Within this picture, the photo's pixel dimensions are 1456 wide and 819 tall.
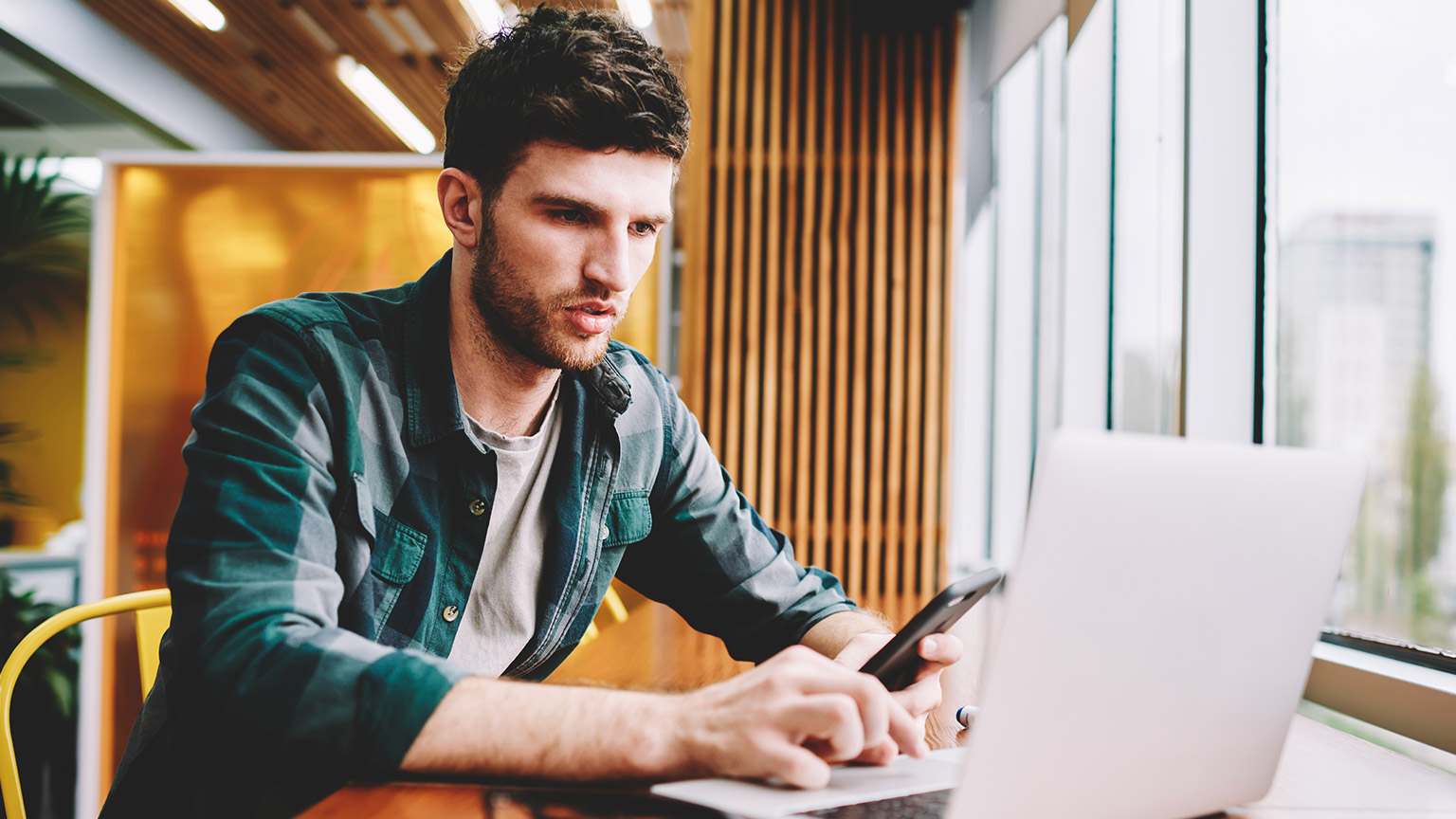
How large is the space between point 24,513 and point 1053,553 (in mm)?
4757

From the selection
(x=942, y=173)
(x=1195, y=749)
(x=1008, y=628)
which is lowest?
(x=1195, y=749)

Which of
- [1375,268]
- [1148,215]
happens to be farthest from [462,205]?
[1148,215]

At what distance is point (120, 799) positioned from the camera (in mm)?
1034

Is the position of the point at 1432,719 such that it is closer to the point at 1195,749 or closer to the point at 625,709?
the point at 1195,749

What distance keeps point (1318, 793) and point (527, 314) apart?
39.9 inches

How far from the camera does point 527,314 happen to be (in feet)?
3.88

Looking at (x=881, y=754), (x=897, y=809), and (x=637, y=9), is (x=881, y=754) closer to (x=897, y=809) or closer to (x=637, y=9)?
(x=897, y=809)

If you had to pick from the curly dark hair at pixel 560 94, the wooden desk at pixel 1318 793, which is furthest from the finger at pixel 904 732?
the curly dark hair at pixel 560 94

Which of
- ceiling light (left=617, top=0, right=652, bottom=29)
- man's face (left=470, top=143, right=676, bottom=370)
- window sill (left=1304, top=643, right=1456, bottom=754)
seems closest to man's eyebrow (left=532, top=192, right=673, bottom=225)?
man's face (left=470, top=143, right=676, bottom=370)

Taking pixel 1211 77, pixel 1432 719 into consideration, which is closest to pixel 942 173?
pixel 1211 77

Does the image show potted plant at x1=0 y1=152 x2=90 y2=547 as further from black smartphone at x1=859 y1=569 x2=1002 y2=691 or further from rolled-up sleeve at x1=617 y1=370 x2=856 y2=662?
Answer: black smartphone at x1=859 y1=569 x2=1002 y2=691

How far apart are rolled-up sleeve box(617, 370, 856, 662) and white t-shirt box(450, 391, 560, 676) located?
0.73 ft

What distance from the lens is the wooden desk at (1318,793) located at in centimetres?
72

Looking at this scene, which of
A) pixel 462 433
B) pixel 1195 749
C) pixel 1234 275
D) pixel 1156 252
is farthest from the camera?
pixel 1156 252
